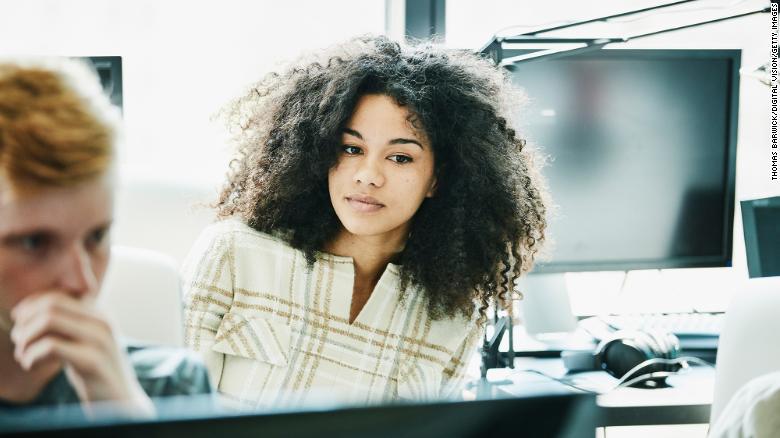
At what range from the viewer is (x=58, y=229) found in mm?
506

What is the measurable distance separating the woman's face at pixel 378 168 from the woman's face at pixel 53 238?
0.82m

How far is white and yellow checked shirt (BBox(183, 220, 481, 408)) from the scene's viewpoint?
135cm

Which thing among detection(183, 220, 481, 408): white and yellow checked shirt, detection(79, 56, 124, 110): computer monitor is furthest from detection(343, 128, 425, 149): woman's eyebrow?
detection(79, 56, 124, 110): computer monitor

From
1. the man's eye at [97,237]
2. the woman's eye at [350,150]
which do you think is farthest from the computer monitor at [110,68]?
the man's eye at [97,237]

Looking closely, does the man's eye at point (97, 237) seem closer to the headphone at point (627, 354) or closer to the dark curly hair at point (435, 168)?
the dark curly hair at point (435, 168)

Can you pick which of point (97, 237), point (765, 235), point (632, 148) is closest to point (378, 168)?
point (632, 148)

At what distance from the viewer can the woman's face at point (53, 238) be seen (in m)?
0.50

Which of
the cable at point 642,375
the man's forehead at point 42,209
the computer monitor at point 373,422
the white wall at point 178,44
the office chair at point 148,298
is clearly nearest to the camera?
the computer monitor at point 373,422

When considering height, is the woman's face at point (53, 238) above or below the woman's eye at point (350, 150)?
below

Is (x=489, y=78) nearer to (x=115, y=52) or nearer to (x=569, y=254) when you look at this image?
(x=569, y=254)

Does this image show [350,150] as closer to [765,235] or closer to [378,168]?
[378,168]

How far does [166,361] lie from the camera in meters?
0.74

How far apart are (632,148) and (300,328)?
2.50 feet

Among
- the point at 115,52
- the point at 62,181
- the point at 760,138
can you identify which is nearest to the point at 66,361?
the point at 62,181
